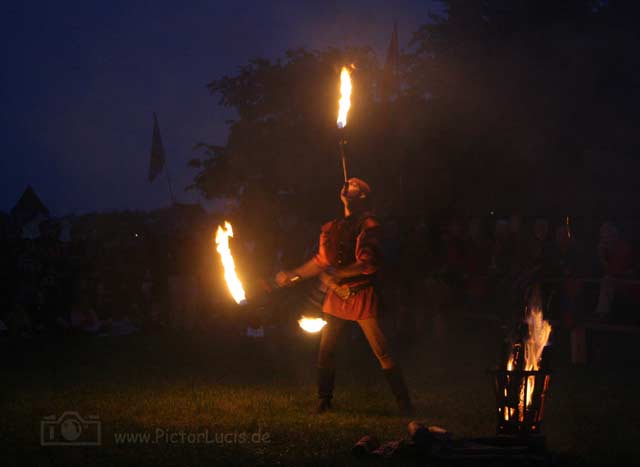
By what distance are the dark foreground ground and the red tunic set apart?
0.98 metres

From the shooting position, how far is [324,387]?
7594 mm

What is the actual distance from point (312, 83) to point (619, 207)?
10602 mm

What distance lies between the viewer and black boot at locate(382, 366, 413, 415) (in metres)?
7.42

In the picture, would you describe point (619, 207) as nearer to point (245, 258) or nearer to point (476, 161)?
point (476, 161)

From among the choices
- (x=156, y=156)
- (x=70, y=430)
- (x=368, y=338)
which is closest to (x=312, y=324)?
(x=368, y=338)

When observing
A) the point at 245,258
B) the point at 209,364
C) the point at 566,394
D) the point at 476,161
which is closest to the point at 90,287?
the point at 245,258

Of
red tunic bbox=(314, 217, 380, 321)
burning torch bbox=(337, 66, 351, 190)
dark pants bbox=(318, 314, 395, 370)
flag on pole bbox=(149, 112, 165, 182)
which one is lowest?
dark pants bbox=(318, 314, 395, 370)

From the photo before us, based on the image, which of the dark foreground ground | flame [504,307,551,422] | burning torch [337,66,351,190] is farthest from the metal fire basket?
burning torch [337,66,351,190]

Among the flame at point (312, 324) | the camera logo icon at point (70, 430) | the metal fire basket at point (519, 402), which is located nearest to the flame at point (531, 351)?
the metal fire basket at point (519, 402)

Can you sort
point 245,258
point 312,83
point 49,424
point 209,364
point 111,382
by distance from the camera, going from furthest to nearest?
point 312,83, point 245,258, point 209,364, point 111,382, point 49,424

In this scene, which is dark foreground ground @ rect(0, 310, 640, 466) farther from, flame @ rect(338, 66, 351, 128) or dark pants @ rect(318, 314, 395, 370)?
flame @ rect(338, 66, 351, 128)

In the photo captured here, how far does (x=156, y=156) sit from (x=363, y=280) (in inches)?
493

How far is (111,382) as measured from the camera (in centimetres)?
924

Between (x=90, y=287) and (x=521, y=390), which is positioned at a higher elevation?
(x=90, y=287)
